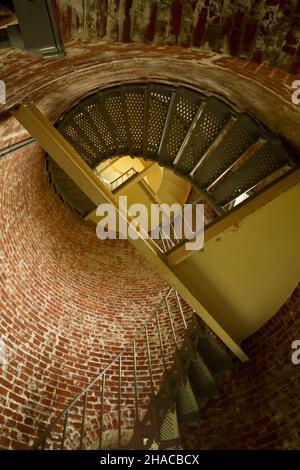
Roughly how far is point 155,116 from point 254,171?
4.57 feet

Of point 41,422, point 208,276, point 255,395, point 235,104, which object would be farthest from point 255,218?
point 41,422

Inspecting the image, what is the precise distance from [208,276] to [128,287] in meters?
2.89

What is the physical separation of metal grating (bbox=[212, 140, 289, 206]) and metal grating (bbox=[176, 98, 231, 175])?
49cm

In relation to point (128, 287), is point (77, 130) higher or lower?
higher

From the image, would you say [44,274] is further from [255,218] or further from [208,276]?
[255,218]

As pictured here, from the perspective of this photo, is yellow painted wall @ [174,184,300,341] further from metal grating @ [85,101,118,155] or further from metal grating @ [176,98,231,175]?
metal grating @ [85,101,118,155]

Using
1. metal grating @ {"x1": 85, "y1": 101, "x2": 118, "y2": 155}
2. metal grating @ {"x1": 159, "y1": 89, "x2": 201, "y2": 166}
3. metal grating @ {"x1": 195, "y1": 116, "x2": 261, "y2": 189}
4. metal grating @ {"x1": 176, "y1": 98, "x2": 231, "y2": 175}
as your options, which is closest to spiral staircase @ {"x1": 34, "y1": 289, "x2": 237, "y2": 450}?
metal grating @ {"x1": 195, "y1": 116, "x2": 261, "y2": 189}

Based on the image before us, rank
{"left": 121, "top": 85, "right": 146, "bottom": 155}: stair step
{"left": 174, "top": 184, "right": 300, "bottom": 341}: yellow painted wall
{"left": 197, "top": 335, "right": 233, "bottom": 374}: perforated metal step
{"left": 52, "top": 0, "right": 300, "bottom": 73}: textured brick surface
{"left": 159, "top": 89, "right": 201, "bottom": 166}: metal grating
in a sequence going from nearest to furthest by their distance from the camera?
{"left": 52, "top": 0, "right": 300, "bottom": 73}: textured brick surface < {"left": 174, "top": 184, "right": 300, "bottom": 341}: yellow painted wall < {"left": 159, "top": 89, "right": 201, "bottom": 166}: metal grating < {"left": 121, "top": 85, "right": 146, "bottom": 155}: stair step < {"left": 197, "top": 335, "right": 233, "bottom": 374}: perforated metal step

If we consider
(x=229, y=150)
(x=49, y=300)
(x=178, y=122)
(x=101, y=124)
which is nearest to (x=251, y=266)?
(x=229, y=150)

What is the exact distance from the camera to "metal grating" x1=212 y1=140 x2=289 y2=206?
10.8 ft

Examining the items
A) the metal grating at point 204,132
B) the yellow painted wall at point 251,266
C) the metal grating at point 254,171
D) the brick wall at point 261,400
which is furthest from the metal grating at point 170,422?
the metal grating at point 204,132

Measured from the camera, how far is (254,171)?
3572 millimetres

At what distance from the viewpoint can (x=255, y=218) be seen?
10.7 ft

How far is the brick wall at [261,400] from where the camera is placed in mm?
3549
